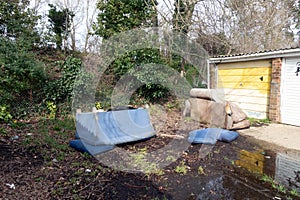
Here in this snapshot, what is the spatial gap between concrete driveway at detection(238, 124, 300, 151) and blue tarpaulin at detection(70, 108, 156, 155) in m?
2.50

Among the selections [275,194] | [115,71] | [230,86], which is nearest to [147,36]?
[115,71]

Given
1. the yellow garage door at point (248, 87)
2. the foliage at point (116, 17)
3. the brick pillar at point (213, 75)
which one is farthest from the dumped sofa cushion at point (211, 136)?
the foliage at point (116, 17)

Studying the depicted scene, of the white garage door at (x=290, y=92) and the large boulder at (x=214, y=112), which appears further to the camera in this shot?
the white garage door at (x=290, y=92)

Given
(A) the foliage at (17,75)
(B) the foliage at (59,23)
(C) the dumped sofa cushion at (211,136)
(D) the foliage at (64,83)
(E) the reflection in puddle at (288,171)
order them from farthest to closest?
(B) the foliage at (59,23) → (D) the foliage at (64,83) → (A) the foliage at (17,75) → (C) the dumped sofa cushion at (211,136) → (E) the reflection in puddle at (288,171)

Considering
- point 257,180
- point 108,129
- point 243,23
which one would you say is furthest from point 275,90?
point 243,23

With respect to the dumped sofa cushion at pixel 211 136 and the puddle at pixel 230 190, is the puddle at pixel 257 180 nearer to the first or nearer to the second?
the puddle at pixel 230 190

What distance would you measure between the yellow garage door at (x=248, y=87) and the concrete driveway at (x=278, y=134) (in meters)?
0.87

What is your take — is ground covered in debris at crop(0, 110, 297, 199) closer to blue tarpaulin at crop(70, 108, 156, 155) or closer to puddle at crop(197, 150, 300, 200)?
puddle at crop(197, 150, 300, 200)

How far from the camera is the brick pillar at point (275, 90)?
5300 millimetres

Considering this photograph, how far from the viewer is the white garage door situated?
5039mm

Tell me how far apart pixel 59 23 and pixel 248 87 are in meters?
8.02

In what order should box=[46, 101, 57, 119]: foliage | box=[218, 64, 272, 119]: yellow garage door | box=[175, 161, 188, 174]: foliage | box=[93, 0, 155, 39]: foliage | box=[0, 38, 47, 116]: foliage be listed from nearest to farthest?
box=[175, 161, 188, 174]: foliage
box=[0, 38, 47, 116]: foliage
box=[46, 101, 57, 119]: foliage
box=[218, 64, 272, 119]: yellow garage door
box=[93, 0, 155, 39]: foliage

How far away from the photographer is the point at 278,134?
4527mm

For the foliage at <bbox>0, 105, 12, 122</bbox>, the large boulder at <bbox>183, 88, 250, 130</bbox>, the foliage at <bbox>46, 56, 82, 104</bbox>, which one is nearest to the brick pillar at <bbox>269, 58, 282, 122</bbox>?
the large boulder at <bbox>183, 88, 250, 130</bbox>
